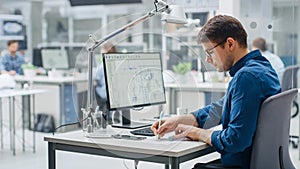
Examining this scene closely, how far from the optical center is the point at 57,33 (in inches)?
375

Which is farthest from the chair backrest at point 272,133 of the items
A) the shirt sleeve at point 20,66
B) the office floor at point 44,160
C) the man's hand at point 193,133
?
the shirt sleeve at point 20,66

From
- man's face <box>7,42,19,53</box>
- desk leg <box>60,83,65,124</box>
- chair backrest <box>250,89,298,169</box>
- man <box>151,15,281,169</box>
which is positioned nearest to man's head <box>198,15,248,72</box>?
man <box>151,15,281,169</box>

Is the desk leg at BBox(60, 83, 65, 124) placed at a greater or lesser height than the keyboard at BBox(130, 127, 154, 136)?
lesser

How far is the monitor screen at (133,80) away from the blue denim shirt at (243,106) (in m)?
0.61

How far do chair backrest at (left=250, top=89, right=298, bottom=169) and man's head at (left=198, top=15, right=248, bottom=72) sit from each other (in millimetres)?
271

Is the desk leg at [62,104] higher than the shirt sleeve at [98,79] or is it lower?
lower

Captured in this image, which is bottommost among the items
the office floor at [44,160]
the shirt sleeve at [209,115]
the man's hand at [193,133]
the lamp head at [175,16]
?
the office floor at [44,160]

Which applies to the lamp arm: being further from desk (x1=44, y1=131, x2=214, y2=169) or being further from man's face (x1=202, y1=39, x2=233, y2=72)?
man's face (x1=202, y1=39, x2=233, y2=72)

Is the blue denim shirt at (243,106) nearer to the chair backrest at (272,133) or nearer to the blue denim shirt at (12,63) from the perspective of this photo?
the chair backrest at (272,133)

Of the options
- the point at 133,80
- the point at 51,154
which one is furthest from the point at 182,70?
the point at 51,154

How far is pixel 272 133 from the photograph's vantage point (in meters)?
2.04

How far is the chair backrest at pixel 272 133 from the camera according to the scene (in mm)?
1986

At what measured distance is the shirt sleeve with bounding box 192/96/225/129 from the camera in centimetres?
238

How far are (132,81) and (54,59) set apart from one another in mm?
4593
